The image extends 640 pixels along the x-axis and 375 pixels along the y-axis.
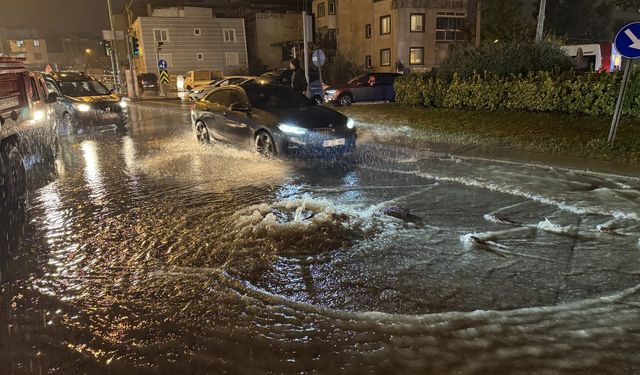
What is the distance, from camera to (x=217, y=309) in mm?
3770

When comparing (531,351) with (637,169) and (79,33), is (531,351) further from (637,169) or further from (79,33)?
(79,33)

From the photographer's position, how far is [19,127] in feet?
23.5

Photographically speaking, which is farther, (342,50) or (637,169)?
(342,50)

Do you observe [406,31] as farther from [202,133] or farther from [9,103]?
[9,103]

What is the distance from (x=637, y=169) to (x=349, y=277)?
252 inches

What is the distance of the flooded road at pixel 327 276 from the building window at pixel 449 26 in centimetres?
2931

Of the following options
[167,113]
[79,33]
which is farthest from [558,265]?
[79,33]

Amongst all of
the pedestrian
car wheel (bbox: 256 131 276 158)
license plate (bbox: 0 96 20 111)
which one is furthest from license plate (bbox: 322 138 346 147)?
the pedestrian

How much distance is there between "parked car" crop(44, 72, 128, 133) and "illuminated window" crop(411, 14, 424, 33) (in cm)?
2413

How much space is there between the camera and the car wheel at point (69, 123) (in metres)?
14.3

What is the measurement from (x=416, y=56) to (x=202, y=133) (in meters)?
26.1

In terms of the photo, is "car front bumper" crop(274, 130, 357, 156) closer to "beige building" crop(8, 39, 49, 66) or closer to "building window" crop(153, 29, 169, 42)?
"building window" crop(153, 29, 169, 42)

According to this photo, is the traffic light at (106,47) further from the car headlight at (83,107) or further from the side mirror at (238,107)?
the side mirror at (238,107)

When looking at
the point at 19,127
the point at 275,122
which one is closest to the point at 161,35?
the point at 275,122
